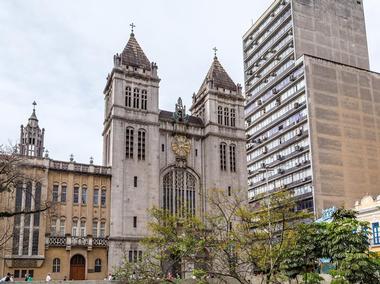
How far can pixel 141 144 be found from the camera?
2165 inches

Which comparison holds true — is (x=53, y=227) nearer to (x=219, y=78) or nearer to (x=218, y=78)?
(x=218, y=78)

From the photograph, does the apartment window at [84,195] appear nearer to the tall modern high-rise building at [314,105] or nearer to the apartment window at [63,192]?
the apartment window at [63,192]

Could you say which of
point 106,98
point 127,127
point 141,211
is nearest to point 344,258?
point 141,211

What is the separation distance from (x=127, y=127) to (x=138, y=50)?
36.6ft

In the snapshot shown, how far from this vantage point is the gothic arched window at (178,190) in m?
55.5

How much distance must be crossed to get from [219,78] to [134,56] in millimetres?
11942

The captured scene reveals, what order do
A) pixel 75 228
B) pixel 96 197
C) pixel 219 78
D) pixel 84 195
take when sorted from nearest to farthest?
pixel 75 228 → pixel 84 195 → pixel 96 197 → pixel 219 78

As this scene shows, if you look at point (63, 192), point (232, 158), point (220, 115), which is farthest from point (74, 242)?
point (220, 115)

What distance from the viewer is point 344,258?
3114 centimetres

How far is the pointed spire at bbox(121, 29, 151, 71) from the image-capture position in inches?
2272

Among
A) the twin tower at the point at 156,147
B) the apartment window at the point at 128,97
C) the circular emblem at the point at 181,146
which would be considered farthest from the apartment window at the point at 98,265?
the apartment window at the point at 128,97

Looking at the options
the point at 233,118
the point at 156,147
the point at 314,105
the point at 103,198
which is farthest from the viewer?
the point at 314,105

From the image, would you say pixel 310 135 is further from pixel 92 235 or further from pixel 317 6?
pixel 92 235

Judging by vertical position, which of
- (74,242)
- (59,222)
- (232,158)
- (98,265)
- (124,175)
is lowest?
(98,265)
